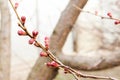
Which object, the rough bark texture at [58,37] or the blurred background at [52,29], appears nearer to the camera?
the rough bark texture at [58,37]

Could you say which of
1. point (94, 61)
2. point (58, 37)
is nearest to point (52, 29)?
point (58, 37)

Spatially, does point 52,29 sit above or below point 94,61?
below

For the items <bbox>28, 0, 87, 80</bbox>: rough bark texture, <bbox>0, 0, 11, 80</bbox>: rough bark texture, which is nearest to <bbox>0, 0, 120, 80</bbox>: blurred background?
<bbox>28, 0, 87, 80</bbox>: rough bark texture

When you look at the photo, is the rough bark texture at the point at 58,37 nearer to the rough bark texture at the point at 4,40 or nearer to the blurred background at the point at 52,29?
the rough bark texture at the point at 4,40

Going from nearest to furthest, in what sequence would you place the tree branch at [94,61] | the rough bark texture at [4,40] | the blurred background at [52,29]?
the tree branch at [94,61] → the rough bark texture at [4,40] → the blurred background at [52,29]

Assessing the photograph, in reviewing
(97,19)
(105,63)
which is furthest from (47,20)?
(105,63)

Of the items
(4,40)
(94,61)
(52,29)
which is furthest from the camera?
(52,29)

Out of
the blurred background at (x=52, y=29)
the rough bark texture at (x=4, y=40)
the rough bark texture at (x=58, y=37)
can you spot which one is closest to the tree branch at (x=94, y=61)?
the rough bark texture at (x=58, y=37)

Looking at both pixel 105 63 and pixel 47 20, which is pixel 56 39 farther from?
pixel 47 20

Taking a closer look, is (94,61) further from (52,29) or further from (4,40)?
(52,29)
